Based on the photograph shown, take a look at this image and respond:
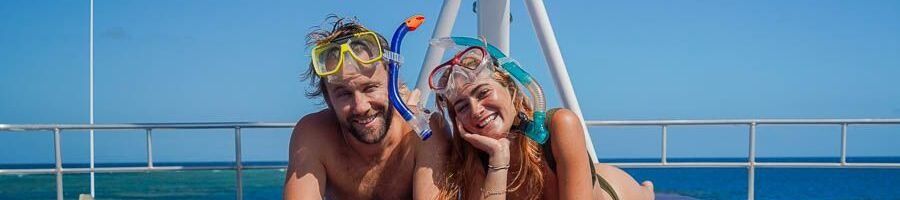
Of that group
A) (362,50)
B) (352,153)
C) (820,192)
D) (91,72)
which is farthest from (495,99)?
(820,192)

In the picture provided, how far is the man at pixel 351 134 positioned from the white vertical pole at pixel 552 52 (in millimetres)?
1592

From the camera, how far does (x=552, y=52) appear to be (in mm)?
4516

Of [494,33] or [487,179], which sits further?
[494,33]

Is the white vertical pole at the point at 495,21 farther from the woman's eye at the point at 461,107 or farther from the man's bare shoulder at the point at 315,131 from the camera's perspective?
the woman's eye at the point at 461,107

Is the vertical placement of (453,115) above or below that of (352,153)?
above

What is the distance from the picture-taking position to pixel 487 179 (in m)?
2.44

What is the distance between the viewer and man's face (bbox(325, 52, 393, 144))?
255cm

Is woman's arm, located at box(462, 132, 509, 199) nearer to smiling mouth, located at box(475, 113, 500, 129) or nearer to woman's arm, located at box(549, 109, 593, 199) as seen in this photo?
smiling mouth, located at box(475, 113, 500, 129)

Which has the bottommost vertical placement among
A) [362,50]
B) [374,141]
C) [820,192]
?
[820,192]

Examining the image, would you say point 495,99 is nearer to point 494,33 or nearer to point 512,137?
point 512,137

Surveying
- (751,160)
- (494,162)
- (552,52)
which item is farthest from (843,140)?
(494,162)

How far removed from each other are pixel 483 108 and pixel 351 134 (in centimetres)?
62

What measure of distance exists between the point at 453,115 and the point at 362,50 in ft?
1.43

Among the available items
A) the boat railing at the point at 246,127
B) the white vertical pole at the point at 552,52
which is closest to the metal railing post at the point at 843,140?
the boat railing at the point at 246,127
